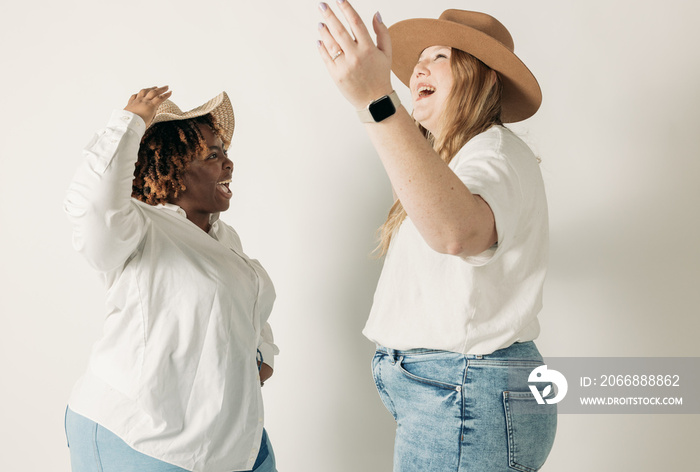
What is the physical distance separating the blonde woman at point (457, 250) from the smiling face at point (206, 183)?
1.51ft

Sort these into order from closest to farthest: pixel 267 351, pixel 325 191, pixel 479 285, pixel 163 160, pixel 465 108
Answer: pixel 479 285 → pixel 465 108 → pixel 163 160 → pixel 267 351 → pixel 325 191

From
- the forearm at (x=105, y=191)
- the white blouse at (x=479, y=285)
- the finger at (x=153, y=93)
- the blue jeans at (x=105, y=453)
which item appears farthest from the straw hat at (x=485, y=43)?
the blue jeans at (x=105, y=453)

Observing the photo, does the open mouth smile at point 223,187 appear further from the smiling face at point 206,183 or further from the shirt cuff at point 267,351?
the shirt cuff at point 267,351

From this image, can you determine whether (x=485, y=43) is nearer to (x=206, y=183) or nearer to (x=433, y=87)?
(x=433, y=87)

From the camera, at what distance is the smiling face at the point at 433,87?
53.3 inches

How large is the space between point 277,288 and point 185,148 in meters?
0.68

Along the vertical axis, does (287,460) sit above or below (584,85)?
below

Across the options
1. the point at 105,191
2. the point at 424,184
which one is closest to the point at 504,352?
the point at 424,184

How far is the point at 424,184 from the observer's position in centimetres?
84

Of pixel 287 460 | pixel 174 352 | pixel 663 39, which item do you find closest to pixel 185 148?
pixel 174 352

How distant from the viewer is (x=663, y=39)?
6.20ft

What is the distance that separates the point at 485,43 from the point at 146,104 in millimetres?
731

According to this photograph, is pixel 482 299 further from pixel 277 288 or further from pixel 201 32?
pixel 201 32

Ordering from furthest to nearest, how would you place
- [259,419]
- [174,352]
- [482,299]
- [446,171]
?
[259,419] → [174,352] → [482,299] → [446,171]
